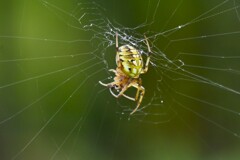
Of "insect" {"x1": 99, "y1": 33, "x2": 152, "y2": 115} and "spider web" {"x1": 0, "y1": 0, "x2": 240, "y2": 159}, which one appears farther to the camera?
"spider web" {"x1": 0, "y1": 0, "x2": 240, "y2": 159}

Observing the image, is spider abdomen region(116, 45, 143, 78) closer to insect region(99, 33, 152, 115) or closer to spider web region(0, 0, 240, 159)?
insect region(99, 33, 152, 115)

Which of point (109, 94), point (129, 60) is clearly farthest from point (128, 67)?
point (109, 94)

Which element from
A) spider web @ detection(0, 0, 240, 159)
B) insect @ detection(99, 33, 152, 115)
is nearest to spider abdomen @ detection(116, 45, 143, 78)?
insect @ detection(99, 33, 152, 115)

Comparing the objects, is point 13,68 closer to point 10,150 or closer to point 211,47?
point 10,150

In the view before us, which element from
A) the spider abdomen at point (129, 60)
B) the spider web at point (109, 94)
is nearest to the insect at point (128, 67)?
the spider abdomen at point (129, 60)

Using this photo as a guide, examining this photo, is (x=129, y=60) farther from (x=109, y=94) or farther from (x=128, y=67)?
(x=109, y=94)
